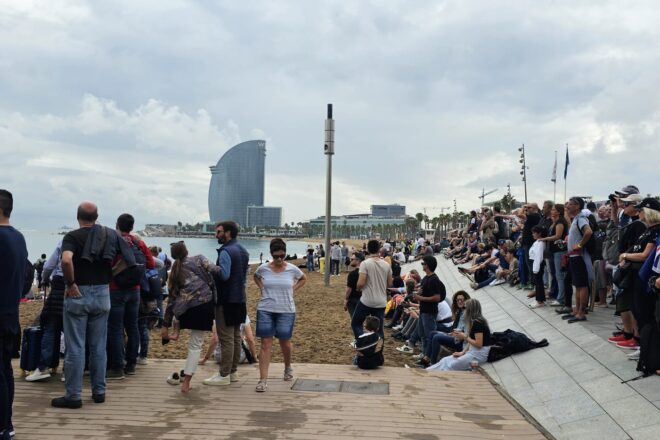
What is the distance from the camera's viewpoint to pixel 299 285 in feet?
19.1

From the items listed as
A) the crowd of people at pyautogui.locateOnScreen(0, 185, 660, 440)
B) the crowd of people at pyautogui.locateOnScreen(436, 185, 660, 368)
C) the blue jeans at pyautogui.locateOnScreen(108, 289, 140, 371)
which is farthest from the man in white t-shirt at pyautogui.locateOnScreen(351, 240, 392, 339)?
the blue jeans at pyautogui.locateOnScreen(108, 289, 140, 371)

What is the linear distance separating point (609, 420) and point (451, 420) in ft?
4.32

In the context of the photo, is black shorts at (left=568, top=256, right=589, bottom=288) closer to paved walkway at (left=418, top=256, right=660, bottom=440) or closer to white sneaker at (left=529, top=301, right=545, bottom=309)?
paved walkway at (left=418, top=256, right=660, bottom=440)

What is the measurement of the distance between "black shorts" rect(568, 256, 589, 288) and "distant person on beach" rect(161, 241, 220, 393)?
5.11m

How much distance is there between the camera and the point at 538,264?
28.1ft

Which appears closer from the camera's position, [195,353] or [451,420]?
Answer: [451,420]

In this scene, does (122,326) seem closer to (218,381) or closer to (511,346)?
(218,381)

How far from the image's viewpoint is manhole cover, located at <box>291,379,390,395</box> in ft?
17.6

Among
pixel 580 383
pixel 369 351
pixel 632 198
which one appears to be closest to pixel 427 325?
pixel 369 351

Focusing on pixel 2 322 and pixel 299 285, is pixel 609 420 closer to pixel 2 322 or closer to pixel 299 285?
pixel 299 285

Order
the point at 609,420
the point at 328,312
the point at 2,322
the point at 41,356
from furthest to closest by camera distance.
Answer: the point at 328,312, the point at 41,356, the point at 609,420, the point at 2,322

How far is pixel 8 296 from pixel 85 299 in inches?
32.9

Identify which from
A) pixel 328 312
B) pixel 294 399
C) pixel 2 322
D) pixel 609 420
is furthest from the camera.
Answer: pixel 328 312

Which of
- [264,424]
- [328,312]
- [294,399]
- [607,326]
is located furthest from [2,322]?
[328,312]
